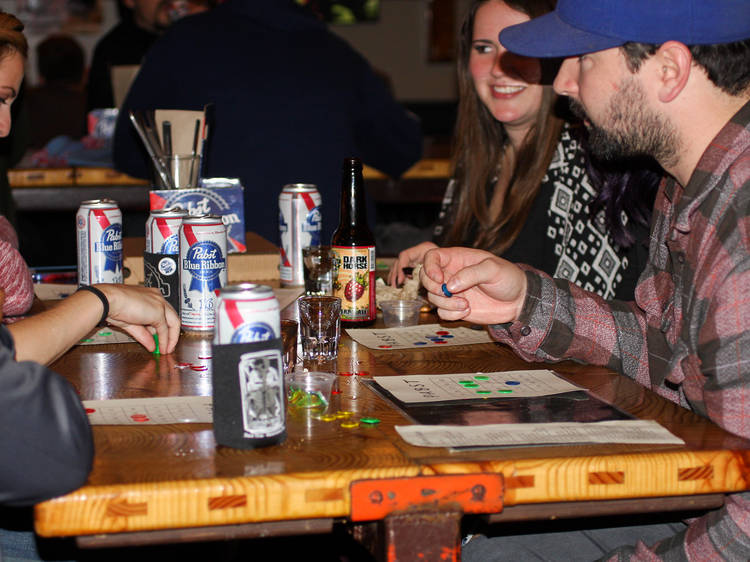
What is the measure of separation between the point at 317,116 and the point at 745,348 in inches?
75.8

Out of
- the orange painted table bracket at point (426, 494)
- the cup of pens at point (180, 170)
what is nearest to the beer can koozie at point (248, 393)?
the orange painted table bracket at point (426, 494)

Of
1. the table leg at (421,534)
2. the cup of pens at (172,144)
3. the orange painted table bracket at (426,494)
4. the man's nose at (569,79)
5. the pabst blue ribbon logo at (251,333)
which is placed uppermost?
the man's nose at (569,79)

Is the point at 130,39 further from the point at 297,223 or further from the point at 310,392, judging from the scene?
the point at 310,392

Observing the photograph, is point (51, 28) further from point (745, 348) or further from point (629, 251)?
point (745, 348)

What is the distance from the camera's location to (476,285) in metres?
1.38

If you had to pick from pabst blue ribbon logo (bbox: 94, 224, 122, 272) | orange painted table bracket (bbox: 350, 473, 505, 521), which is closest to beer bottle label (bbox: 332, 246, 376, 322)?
pabst blue ribbon logo (bbox: 94, 224, 122, 272)

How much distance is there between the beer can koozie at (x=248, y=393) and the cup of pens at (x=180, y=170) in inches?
45.4

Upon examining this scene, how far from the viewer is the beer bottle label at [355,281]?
1543 millimetres

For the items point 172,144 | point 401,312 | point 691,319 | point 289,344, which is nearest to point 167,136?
point 172,144

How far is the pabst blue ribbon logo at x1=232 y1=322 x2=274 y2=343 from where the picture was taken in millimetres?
915

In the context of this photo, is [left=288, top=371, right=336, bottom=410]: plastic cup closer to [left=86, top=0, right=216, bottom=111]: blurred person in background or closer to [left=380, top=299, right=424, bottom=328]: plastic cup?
[left=380, top=299, right=424, bottom=328]: plastic cup

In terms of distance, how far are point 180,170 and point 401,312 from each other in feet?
2.32

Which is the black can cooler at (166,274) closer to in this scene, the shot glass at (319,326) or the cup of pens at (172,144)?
the shot glass at (319,326)

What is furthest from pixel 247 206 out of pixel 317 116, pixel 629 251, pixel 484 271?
pixel 484 271
